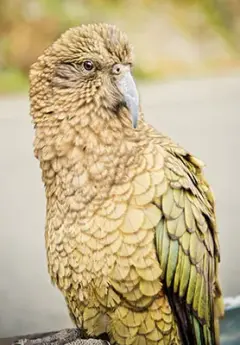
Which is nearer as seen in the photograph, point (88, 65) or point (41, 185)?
point (88, 65)

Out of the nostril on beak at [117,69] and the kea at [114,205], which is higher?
the nostril on beak at [117,69]

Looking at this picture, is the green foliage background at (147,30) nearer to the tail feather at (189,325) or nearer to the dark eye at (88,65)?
the dark eye at (88,65)

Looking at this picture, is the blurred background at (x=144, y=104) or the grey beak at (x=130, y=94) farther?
the blurred background at (x=144, y=104)

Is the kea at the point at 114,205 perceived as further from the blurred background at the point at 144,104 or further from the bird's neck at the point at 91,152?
the blurred background at the point at 144,104

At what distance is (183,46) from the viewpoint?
1387mm

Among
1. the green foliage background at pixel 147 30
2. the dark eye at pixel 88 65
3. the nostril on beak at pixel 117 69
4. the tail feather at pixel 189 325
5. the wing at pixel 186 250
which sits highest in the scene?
the green foliage background at pixel 147 30

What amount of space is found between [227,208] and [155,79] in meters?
0.35

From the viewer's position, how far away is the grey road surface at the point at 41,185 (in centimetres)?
133

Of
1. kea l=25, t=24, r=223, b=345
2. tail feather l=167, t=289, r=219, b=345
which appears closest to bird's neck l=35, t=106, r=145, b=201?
kea l=25, t=24, r=223, b=345

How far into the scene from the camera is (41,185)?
134cm

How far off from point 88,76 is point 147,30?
49 cm

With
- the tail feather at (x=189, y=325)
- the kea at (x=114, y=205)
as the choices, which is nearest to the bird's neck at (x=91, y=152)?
the kea at (x=114, y=205)

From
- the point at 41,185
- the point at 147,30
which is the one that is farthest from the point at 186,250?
the point at 147,30

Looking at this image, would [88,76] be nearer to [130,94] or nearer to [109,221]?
[130,94]
